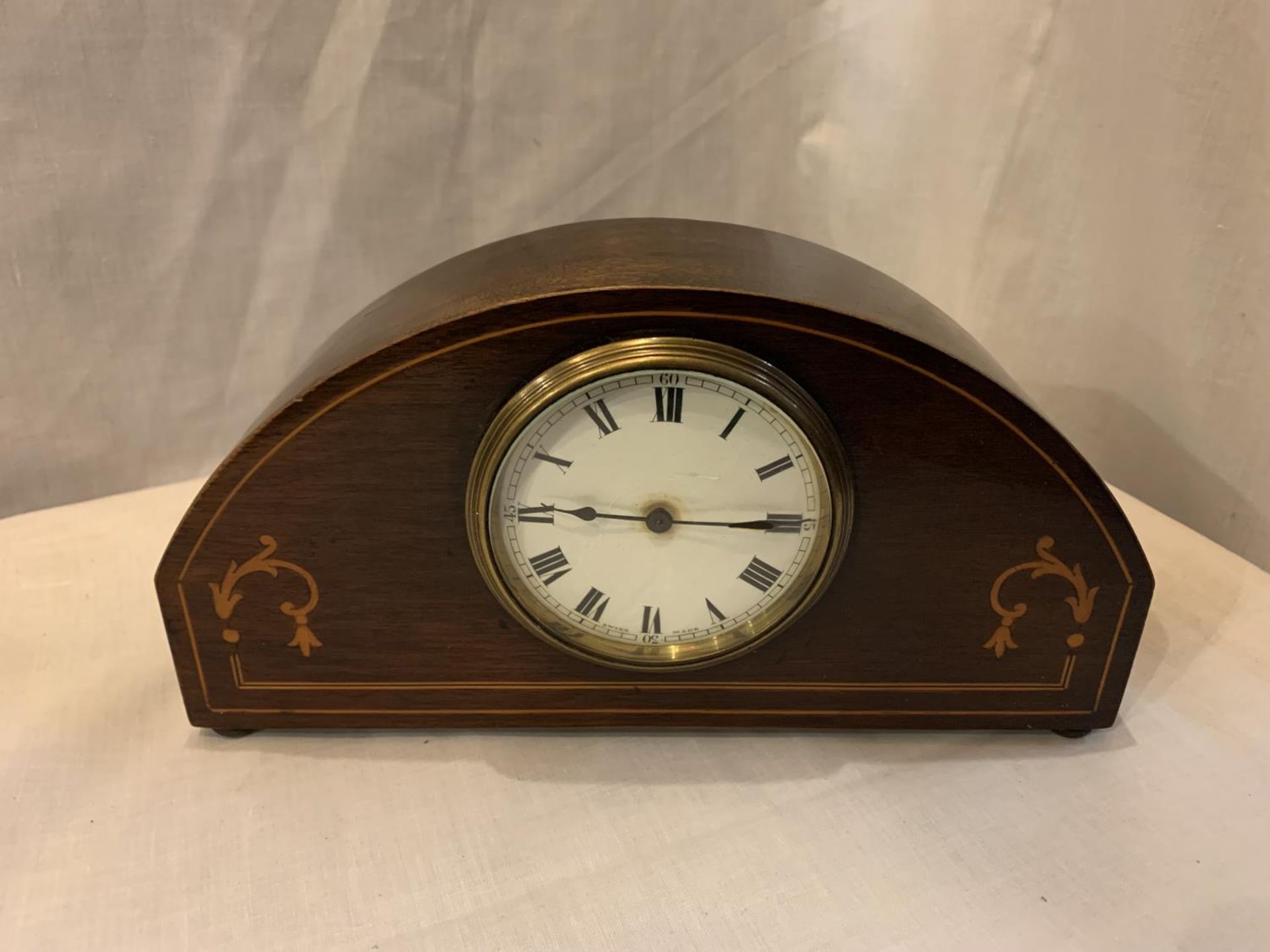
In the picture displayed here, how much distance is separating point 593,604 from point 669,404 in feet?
0.76

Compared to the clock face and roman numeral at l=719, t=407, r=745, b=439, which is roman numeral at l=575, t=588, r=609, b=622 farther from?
roman numeral at l=719, t=407, r=745, b=439

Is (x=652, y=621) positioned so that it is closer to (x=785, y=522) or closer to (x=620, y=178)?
(x=785, y=522)

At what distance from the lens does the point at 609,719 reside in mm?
1188

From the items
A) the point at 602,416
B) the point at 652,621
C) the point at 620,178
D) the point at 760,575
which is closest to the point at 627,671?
the point at 652,621

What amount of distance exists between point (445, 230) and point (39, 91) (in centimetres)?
55

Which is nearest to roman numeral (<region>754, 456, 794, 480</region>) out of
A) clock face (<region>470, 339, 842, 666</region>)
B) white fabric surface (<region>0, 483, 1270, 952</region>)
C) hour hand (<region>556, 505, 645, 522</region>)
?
clock face (<region>470, 339, 842, 666</region>)

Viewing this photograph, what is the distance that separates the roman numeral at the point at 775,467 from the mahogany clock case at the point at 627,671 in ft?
0.20

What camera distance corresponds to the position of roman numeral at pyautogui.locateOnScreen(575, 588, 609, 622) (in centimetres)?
111

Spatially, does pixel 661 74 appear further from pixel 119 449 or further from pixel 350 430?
pixel 119 449

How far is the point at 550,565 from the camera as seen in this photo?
1.10m

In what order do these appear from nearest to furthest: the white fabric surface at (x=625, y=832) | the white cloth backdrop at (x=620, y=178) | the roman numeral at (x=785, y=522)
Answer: the white fabric surface at (x=625, y=832)
the roman numeral at (x=785, y=522)
the white cloth backdrop at (x=620, y=178)

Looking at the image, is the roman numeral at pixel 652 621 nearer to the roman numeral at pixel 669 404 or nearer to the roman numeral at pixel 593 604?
the roman numeral at pixel 593 604

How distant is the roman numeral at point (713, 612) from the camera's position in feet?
3.68

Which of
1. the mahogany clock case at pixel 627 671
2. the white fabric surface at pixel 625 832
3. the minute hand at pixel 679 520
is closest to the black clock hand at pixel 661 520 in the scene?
the minute hand at pixel 679 520
